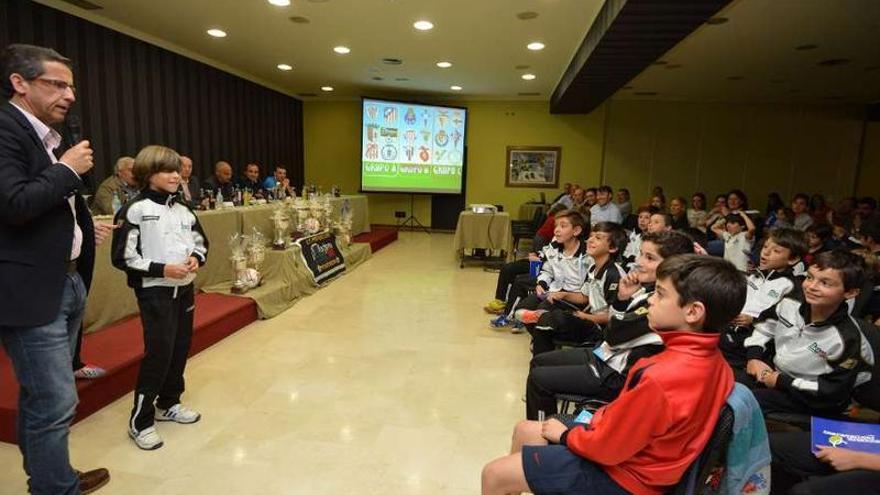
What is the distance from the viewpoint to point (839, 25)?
501 centimetres

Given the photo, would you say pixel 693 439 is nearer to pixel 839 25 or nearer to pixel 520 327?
pixel 520 327

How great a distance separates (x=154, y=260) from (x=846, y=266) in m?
2.90

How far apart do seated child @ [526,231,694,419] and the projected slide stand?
7.96 m

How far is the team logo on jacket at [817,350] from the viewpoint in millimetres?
1837

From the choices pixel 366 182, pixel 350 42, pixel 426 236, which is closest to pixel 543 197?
pixel 426 236

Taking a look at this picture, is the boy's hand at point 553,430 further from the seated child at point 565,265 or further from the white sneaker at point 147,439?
the white sneaker at point 147,439

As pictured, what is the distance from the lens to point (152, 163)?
221 cm

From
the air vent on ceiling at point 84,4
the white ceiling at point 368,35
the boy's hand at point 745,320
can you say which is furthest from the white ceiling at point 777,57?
the air vent on ceiling at point 84,4

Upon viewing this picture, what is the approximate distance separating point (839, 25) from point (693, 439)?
19.4 feet

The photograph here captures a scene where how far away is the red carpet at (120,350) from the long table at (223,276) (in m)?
0.12

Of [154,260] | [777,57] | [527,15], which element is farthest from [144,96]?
[777,57]

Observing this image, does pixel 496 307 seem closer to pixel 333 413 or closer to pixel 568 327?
pixel 568 327

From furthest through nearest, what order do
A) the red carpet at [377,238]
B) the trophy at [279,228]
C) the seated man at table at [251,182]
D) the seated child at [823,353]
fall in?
the red carpet at [377,238]
the seated man at table at [251,182]
the trophy at [279,228]
the seated child at [823,353]

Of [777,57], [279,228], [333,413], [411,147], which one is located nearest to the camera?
[333,413]
